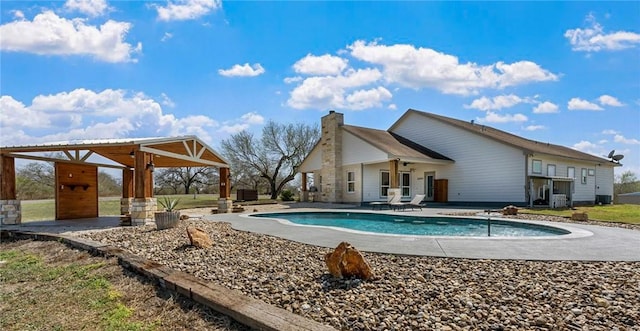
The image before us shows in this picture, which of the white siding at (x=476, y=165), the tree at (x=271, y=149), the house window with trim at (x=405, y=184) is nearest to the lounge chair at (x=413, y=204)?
the white siding at (x=476, y=165)

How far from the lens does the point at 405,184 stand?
22.1 metres

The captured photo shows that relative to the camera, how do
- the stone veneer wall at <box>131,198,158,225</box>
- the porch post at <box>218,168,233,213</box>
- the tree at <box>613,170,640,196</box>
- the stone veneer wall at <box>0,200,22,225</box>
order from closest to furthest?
the stone veneer wall at <box>131,198,158,225</box> < the stone veneer wall at <box>0,200,22,225</box> < the porch post at <box>218,168,233,213</box> < the tree at <box>613,170,640,196</box>

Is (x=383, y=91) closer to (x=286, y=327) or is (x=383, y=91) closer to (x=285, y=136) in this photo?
(x=285, y=136)

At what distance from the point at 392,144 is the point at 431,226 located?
10.7 m

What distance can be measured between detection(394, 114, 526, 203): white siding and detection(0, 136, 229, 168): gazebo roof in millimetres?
12764

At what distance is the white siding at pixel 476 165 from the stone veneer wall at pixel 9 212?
19234 mm

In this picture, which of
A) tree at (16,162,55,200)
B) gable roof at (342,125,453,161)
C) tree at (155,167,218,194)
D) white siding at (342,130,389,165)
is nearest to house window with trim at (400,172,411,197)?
gable roof at (342,125,453,161)

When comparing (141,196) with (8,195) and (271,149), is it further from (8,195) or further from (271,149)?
(271,149)

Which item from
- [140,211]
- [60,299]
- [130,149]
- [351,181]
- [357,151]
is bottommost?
[60,299]

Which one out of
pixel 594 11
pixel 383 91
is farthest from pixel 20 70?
pixel 594 11

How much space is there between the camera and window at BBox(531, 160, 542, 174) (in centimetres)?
1787

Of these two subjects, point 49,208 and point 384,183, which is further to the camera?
point 384,183

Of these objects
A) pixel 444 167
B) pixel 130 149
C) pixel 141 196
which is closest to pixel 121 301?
pixel 141 196

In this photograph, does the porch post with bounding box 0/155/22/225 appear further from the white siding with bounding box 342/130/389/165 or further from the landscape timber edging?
the white siding with bounding box 342/130/389/165
